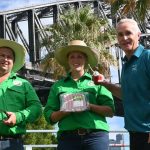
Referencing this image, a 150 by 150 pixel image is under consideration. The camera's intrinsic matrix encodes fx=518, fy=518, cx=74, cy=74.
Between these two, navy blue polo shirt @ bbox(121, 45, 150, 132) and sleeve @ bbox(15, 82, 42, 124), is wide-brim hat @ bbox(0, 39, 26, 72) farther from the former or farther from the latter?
navy blue polo shirt @ bbox(121, 45, 150, 132)

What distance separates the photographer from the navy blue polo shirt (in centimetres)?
406

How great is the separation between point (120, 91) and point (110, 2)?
26.6ft

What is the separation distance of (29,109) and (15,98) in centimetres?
16

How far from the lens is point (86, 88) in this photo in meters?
4.58

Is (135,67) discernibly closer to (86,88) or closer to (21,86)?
(86,88)

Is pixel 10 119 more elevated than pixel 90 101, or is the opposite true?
pixel 90 101

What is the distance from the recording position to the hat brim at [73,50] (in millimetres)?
4629

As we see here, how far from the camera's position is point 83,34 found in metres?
17.5

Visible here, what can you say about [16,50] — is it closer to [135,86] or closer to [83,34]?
[135,86]

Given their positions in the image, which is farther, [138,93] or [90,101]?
[90,101]

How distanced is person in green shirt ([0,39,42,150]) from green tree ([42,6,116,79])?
12526 mm

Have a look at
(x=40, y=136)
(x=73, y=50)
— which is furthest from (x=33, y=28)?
(x=73, y=50)

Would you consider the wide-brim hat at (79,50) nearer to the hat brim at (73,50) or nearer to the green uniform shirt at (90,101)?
the hat brim at (73,50)

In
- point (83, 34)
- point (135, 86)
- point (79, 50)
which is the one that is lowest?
point (135, 86)
